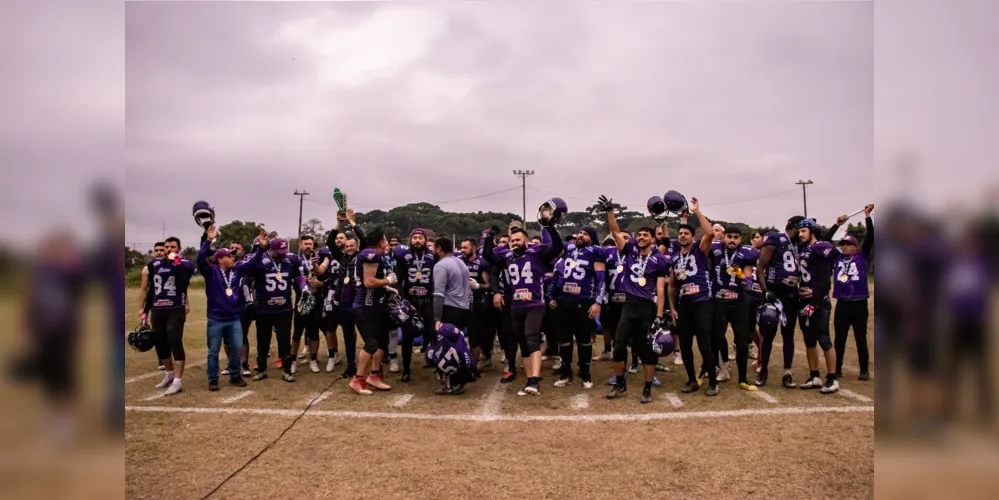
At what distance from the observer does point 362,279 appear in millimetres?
7840

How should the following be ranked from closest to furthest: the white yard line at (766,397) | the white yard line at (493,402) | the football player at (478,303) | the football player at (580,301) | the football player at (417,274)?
the white yard line at (493,402)
the white yard line at (766,397)
the football player at (580,301)
the football player at (417,274)
the football player at (478,303)

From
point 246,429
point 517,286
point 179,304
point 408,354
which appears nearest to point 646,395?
point 517,286

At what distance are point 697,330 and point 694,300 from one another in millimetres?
430

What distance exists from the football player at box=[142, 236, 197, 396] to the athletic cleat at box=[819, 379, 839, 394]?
30.4 feet

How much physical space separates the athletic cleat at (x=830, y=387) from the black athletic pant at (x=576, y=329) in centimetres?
332

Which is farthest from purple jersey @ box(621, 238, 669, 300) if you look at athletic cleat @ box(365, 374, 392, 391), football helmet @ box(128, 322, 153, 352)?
football helmet @ box(128, 322, 153, 352)

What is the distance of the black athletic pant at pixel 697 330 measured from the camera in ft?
24.1

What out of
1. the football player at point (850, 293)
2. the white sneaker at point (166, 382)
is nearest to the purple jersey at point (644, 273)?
the football player at point (850, 293)

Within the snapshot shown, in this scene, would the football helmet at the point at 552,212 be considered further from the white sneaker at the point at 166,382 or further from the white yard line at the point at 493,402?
the white sneaker at the point at 166,382

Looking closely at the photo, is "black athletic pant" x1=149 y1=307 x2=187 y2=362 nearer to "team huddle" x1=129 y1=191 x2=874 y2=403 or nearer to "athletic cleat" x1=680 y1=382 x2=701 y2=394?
"team huddle" x1=129 y1=191 x2=874 y2=403

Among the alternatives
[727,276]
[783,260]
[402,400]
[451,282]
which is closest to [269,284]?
[402,400]

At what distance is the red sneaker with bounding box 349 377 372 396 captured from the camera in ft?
25.5

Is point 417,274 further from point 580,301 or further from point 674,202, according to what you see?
point 674,202
